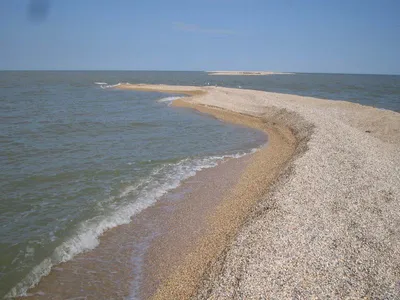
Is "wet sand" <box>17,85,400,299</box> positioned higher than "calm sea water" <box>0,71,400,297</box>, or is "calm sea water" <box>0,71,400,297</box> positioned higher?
"wet sand" <box>17,85,400,299</box>

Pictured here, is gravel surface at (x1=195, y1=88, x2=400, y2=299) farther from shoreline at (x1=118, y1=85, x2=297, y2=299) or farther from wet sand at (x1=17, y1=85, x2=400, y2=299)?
shoreline at (x1=118, y1=85, x2=297, y2=299)

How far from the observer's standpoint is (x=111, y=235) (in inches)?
347

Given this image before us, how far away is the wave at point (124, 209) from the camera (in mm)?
7172

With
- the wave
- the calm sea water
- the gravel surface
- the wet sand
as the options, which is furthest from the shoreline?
the wave

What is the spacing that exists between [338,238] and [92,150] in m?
13.4

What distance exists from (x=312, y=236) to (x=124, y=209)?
5894 mm

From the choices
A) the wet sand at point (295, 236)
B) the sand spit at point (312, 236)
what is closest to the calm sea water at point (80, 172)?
the wet sand at point (295, 236)

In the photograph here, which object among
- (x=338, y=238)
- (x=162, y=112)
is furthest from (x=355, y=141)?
(x=162, y=112)

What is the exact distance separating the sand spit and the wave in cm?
257

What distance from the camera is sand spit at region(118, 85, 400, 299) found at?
5992 millimetres

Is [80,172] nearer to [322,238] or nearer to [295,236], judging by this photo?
[295,236]

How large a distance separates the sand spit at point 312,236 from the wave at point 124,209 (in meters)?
2.57

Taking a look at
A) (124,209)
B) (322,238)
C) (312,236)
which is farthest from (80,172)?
(322,238)

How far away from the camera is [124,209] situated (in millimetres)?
10250
